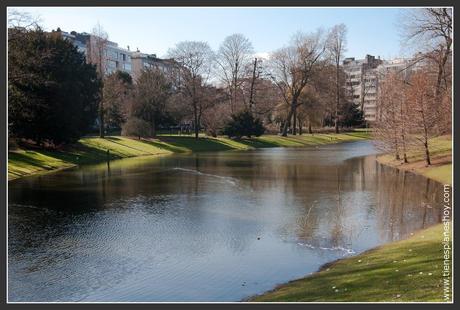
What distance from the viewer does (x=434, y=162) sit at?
39000 mm

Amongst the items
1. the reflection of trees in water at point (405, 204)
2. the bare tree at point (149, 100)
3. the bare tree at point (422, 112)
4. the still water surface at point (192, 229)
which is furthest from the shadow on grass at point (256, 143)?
the reflection of trees in water at point (405, 204)

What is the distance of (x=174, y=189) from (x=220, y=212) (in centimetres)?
803

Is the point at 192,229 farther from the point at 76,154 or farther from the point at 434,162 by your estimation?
the point at 76,154

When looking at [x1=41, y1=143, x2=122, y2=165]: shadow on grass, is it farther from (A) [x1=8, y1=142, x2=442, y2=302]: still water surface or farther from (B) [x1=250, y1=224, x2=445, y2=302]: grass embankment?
(B) [x1=250, y1=224, x2=445, y2=302]: grass embankment

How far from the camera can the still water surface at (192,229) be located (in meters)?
13.7

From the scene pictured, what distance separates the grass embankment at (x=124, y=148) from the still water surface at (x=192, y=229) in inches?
240

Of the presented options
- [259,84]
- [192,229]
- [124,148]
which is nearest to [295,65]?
[259,84]

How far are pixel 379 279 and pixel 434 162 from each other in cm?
2963

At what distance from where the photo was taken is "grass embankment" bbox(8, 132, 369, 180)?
137 feet

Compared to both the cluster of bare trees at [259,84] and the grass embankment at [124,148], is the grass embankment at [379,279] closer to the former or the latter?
the grass embankment at [124,148]

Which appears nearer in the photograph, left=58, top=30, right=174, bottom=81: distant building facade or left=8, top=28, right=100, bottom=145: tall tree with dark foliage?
left=8, top=28, right=100, bottom=145: tall tree with dark foliage

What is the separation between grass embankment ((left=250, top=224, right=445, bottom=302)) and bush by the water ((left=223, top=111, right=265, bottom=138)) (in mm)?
59041

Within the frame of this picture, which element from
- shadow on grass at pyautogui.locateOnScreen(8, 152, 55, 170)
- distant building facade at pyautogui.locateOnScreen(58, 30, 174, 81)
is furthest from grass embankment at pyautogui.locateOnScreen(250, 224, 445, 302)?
distant building facade at pyautogui.locateOnScreen(58, 30, 174, 81)

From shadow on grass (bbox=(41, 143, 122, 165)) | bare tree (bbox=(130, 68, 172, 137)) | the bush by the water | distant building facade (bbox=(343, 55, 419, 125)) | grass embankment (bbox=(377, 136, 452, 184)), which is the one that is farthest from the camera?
distant building facade (bbox=(343, 55, 419, 125))
